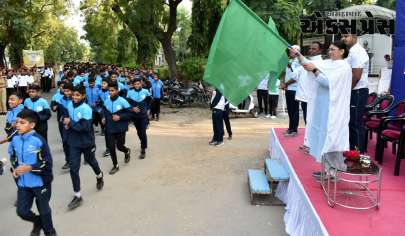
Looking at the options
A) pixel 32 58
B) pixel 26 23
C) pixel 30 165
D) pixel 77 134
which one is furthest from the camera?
pixel 32 58

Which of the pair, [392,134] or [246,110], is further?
[246,110]

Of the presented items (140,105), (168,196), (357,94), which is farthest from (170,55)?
(357,94)

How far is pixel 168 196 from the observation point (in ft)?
21.3

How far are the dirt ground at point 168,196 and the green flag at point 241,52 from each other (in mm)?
1674

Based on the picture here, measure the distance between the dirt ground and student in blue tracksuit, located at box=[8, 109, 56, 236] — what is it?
2.52 ft

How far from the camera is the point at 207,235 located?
16.8 feet

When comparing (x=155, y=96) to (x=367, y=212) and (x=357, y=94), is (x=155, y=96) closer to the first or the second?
(x=357, y=94)

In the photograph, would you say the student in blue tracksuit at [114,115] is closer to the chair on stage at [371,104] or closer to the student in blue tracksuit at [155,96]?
the chair on stage at [371,104]

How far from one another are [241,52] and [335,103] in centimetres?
133

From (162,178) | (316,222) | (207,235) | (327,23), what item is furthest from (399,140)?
(327,23)

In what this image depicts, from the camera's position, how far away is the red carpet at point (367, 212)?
4070 millimetres

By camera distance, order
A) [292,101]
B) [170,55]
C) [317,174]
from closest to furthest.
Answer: [317,174] → [292,101] → [170,55]

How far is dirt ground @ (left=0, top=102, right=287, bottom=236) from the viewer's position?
17.6 ft

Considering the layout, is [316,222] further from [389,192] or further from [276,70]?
[276,70]
